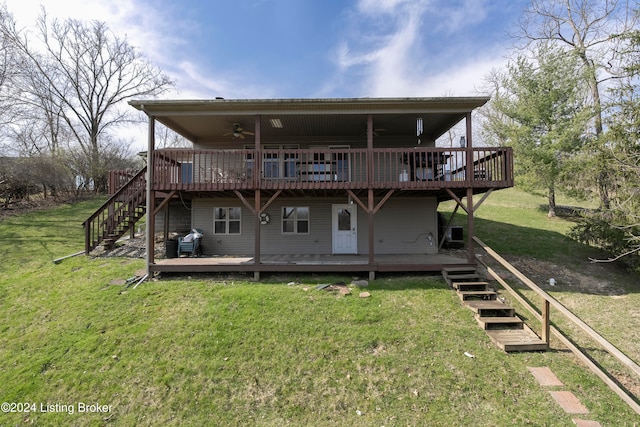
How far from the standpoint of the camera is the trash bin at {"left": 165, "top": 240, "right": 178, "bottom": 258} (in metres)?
10.3

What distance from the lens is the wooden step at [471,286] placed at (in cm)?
754

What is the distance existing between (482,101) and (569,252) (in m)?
7.02

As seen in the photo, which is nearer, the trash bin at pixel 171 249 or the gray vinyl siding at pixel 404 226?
the trash bin at pixel 171 249

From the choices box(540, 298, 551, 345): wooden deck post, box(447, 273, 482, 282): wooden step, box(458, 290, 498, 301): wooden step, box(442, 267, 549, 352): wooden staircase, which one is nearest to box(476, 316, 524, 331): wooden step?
box(442, 267, 549, 352): wooden staircase

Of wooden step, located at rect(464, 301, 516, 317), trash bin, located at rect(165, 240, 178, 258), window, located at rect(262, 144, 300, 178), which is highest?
window, located at rect(262, 144, 300, 178)

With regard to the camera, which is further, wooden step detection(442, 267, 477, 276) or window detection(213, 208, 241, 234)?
window detection(213, 208, 241, 234)

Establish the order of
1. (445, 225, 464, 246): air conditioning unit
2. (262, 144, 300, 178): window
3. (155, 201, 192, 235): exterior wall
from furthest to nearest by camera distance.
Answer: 1. (155, 201, 192, 235): exterior wall
2. (445, 225, 464, 246): air conditioning unit
3. (262, 144, 300, 178): window

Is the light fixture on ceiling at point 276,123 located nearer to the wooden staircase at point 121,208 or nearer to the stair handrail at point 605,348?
the wooden staircase at point 121,208

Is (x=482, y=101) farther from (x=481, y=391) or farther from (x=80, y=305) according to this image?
(x=80, y=305)

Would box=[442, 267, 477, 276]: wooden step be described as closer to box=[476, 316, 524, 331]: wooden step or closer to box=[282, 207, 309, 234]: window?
box=[476, 316, 524, 331]: wooden step

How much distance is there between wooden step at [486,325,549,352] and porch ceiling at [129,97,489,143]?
625 cm

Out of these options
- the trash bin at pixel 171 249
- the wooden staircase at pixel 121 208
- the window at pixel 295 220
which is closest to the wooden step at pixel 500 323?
the window at pixel 295 220

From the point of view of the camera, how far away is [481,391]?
449 cm

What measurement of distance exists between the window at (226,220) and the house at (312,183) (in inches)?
1.6
